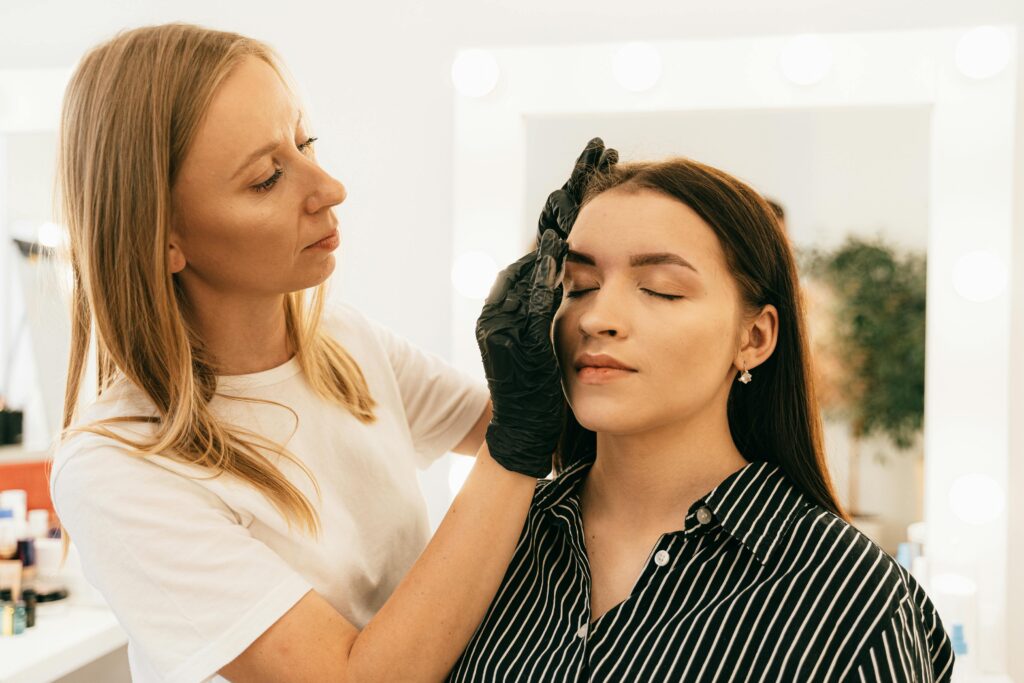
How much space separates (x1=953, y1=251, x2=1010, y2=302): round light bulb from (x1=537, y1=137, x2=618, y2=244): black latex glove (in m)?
0.91

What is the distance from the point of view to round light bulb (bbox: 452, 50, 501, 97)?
1985 millimetres

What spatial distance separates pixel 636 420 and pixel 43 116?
189 cm

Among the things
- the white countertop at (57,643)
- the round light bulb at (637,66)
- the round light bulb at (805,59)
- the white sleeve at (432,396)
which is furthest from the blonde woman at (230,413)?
the round light bulb at (805,59)

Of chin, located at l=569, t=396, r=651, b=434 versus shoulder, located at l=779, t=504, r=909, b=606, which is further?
chin, located at l=569, t=396, r=651, b=434

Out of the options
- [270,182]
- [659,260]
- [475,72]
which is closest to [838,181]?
[475,72]

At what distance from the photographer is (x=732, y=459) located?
3.81ft

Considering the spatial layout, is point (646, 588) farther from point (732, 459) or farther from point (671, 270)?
point (671, 270)

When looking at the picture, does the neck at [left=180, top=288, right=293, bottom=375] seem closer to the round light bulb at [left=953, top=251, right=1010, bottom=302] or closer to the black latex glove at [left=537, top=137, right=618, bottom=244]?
the black latex glove at [left=537, top=137, right=618, bottom=244]

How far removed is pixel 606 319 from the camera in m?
1.07

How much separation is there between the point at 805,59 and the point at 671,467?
1.06m

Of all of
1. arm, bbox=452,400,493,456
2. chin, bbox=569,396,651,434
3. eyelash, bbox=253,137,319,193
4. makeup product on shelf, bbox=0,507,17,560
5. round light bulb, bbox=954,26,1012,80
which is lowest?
makeup product on shelf, bbox=0,507,17,560

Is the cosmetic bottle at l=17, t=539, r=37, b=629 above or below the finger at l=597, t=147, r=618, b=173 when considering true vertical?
below

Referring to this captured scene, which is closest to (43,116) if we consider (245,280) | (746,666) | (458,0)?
(458,0)

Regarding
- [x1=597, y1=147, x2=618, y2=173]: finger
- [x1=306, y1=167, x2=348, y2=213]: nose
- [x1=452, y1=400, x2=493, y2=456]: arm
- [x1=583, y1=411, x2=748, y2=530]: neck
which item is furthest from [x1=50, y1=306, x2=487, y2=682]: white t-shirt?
[x1=597, y1=147, x2=618, y2=173]: finger
